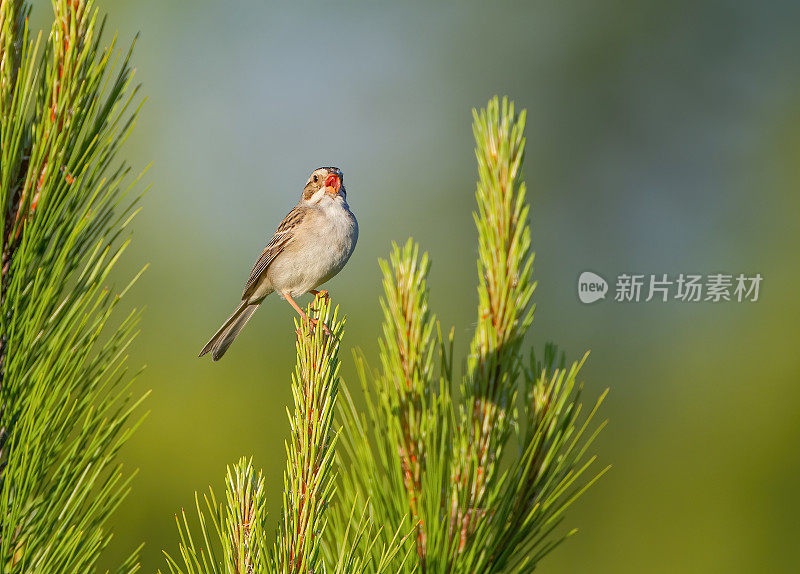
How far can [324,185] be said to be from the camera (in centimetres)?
599

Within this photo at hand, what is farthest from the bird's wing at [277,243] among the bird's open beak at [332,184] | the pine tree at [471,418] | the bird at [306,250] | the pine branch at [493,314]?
the pine branch at [493,314]

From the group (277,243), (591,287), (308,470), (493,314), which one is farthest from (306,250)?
(591,287)

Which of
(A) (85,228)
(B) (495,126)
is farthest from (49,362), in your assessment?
(B) (495,126)

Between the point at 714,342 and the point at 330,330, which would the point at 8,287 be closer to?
the point at 330,330

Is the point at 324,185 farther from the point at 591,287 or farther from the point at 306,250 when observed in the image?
the point at 591,287

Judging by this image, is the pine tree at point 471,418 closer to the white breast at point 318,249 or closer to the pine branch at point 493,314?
the pine branch at point 493,314

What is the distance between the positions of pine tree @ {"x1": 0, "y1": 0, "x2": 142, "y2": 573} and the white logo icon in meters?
9.42

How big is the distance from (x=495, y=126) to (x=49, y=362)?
3.80ft

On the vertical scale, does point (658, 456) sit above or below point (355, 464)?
above

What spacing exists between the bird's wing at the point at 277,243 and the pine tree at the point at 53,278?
407 centimetres

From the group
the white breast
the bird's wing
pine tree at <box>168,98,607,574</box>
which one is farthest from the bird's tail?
pine tree at <box>168,98,607,574</box>

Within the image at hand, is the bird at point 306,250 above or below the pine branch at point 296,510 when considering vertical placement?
above

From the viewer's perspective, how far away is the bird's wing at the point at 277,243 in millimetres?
5848

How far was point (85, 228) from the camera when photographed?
5.47 feet
